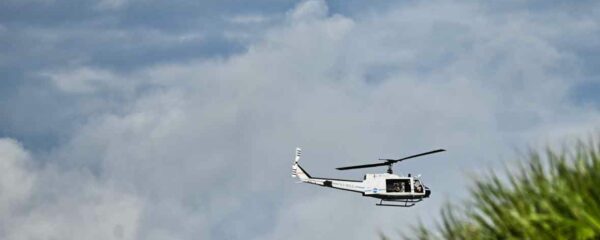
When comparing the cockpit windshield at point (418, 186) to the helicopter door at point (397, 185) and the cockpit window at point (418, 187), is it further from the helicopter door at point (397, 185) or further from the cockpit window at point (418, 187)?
the helicopter door at point (397, 185)

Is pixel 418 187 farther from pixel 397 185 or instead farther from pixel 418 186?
pixel 397 185

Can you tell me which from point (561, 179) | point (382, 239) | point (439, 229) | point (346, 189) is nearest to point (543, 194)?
point (561, 179)

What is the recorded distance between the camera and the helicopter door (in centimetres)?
5662

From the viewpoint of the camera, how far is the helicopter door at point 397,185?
5662 centimetres

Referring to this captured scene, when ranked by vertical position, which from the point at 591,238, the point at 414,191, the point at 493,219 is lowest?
the point at 591,238

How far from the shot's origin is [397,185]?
57.0m

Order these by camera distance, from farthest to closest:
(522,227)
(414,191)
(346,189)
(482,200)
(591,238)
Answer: (346,189)
(414,191)
(482,200)
(522,227)
(591,238)

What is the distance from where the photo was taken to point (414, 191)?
56469 mm

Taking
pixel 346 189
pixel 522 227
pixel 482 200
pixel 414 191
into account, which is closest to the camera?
pixel 522 227

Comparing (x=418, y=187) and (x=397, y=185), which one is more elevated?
(x=397, y=185)

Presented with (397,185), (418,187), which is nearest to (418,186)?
(418,187)

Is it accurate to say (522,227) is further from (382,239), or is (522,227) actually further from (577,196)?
(382,239)

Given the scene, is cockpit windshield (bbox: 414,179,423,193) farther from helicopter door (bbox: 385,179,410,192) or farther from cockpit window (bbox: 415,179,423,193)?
helicopter door (bbox: 385,179,410,192)

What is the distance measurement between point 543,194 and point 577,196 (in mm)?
604
